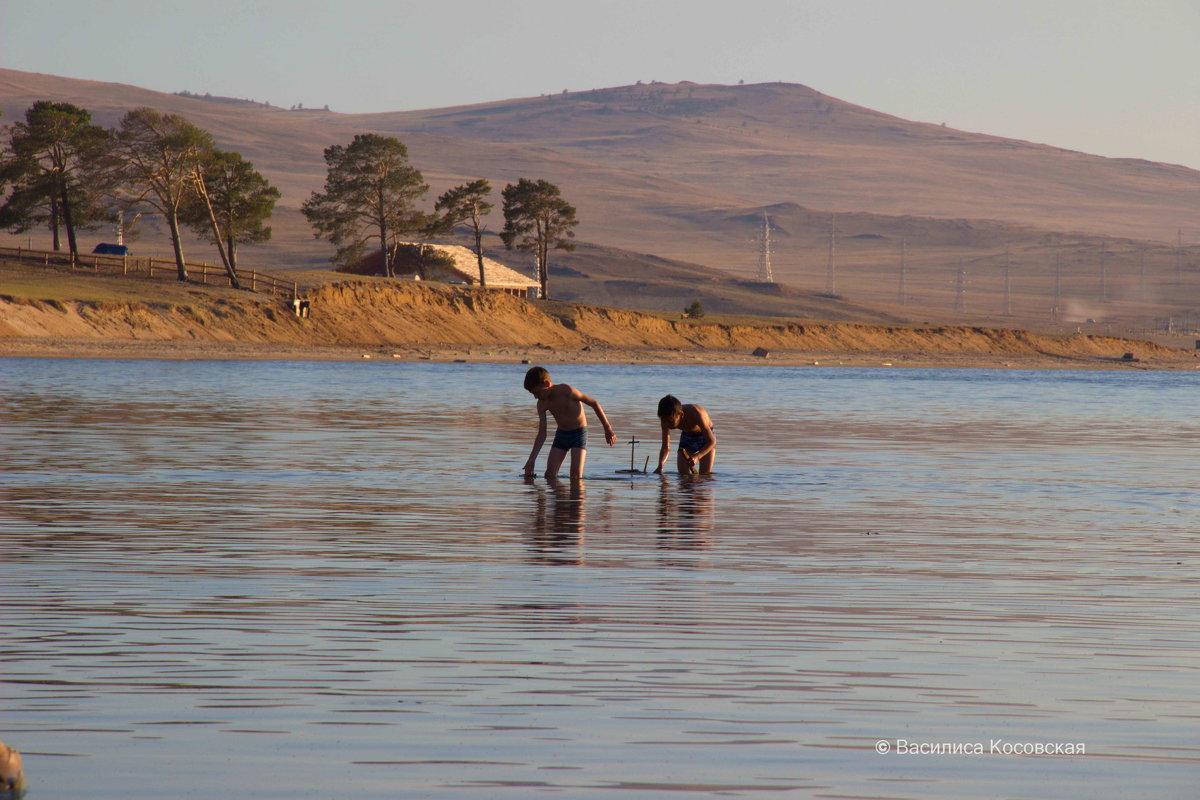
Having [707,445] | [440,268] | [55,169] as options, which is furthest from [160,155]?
[707,445]

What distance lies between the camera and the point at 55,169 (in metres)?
80.3

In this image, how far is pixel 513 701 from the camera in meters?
7.17

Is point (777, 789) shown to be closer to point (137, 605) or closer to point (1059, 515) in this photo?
point (137, 605)

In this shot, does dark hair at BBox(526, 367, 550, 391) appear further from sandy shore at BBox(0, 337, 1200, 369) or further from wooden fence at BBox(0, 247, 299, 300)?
wooden fence at BBox(0, 247, 299, 300)

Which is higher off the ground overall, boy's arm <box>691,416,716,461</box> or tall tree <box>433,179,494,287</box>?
tall tree <box>433,179,494,287</box>

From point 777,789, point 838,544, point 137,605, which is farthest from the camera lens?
point 838,544

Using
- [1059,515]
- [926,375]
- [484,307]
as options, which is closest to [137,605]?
[1059,515]

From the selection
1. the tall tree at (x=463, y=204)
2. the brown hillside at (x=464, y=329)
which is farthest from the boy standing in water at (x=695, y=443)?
the tall tree at (x=463, y=204)

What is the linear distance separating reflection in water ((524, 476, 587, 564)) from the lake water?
0.26 feet

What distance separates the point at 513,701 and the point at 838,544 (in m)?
6.84

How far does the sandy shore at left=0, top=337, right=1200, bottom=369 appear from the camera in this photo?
208 feet

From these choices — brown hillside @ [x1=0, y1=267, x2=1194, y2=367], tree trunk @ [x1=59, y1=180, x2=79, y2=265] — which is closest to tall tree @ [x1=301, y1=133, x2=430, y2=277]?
brown hillside @ [x1=0, y1=267, x2=1194, y2=367]

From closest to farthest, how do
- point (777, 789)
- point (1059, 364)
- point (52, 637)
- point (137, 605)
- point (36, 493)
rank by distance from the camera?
point (777, 789) → point (52, 637) → point (137, 605) → point (36, 493) → point (1059, 364)

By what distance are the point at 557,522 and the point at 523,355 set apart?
222 ft
